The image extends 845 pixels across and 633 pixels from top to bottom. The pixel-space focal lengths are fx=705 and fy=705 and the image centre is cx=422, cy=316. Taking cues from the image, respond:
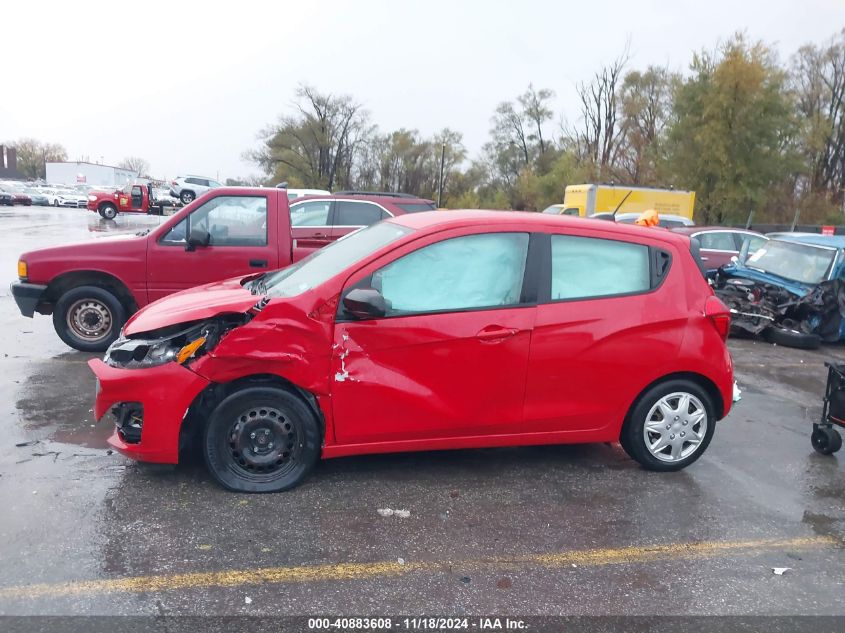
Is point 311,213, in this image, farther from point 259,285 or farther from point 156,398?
point 156,398

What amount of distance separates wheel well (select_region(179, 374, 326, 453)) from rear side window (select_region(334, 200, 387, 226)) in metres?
6.79

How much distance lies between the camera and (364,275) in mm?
4359

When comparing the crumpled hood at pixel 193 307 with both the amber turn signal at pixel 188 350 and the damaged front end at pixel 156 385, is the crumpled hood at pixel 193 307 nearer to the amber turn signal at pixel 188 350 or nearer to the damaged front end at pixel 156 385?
the damaged front end at pixel 156 385

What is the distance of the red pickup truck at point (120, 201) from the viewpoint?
119ft

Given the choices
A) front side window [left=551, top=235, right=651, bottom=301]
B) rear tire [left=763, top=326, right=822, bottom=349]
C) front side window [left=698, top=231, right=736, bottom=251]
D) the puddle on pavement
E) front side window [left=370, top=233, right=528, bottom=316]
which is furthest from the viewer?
front side window [left=698, top=231, right=736, bottom=251]

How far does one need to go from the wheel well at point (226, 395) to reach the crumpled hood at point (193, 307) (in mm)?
434

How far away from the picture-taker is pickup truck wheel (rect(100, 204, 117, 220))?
3644 centimetres

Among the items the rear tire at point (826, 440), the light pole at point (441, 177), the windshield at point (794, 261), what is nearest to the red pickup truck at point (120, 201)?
the light pole at point (441, 177)

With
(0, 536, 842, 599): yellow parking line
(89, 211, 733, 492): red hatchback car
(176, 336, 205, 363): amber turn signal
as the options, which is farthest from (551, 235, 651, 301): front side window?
(176, 336, 205, 363): amber turn signal

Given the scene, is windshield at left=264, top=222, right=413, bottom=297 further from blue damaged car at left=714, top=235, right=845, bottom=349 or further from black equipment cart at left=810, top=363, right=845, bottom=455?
blue damaged car at left=714, top=235, right=845, bottom=349

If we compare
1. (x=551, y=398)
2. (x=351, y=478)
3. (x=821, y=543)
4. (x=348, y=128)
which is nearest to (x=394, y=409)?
(x=351, y=478)

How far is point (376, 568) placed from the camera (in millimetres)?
3600

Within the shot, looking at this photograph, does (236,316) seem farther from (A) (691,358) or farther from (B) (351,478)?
(A) (691,358)

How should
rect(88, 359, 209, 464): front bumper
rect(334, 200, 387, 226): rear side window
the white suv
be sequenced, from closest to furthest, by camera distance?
rect(88, 359, 209, 464): front bumper
rect(334, 200, 387, 226): rear side window
the white suv
